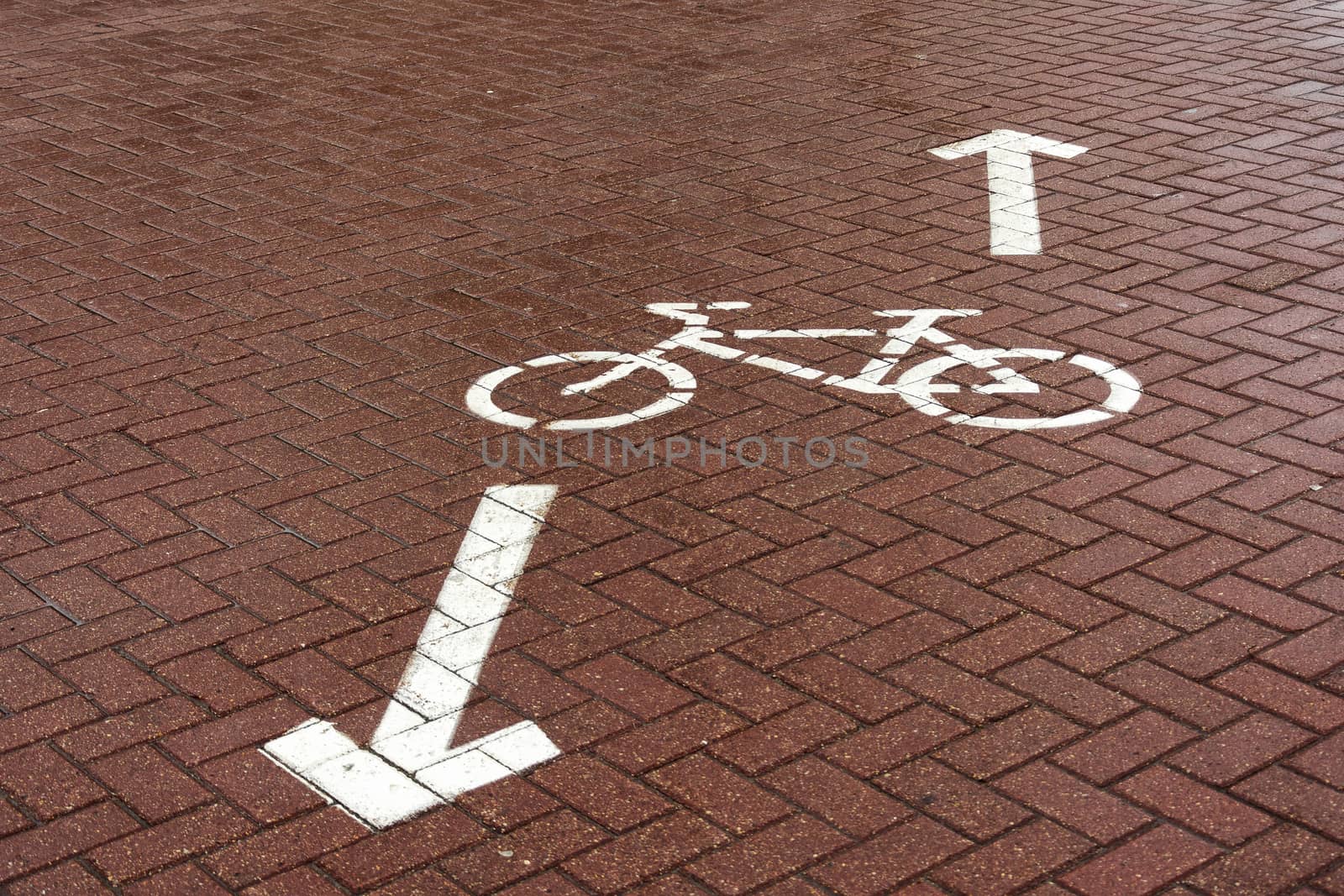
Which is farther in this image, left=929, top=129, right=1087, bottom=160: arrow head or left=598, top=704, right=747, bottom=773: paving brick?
left=929, top=129, right=1087, bottom=160: arrow head

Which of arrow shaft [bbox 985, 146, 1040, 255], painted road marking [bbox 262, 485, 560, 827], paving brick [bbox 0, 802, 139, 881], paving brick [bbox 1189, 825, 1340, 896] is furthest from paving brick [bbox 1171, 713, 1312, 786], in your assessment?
arrow shaft [bbox 985, 146, 1040, 255]

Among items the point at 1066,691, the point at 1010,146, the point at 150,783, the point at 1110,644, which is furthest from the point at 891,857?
the point at 1010,146

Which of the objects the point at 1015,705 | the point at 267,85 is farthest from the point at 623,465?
the point at 267,85

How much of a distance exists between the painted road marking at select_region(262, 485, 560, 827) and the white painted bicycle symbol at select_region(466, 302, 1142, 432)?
1.12 metres

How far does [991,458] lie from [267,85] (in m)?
5.96

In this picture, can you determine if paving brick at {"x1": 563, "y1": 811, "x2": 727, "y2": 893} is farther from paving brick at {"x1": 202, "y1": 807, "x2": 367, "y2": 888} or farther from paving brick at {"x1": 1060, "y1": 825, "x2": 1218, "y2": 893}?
paving brick at {"x1": 1060, "y1": 825, "x2": 1218, "y2": 893}

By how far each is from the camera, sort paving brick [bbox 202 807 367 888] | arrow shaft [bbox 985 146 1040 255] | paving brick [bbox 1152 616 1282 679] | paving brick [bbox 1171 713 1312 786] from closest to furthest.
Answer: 1. paving brick [bbox 202 807 367 888]
2. paving brick [bbox 1171 713 1312 786]
3. paving brick [bbox 1152 616 1282 679]
4. arrow shaft [bbox 985 146 1040 255]

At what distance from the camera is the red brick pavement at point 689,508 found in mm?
3258

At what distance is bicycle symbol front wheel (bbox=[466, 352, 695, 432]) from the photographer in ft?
16.3

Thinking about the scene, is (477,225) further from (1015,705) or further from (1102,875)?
(1102,875)

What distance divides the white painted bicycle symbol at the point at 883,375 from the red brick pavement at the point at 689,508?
10 cm

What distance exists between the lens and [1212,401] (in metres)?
5.01

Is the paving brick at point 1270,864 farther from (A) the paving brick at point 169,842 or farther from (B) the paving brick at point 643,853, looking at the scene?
(A) the paving brick at point 169,842

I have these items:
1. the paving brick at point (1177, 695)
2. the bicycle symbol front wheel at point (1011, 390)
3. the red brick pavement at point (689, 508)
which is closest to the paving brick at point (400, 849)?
the red brick pavement at point (689, 508)
